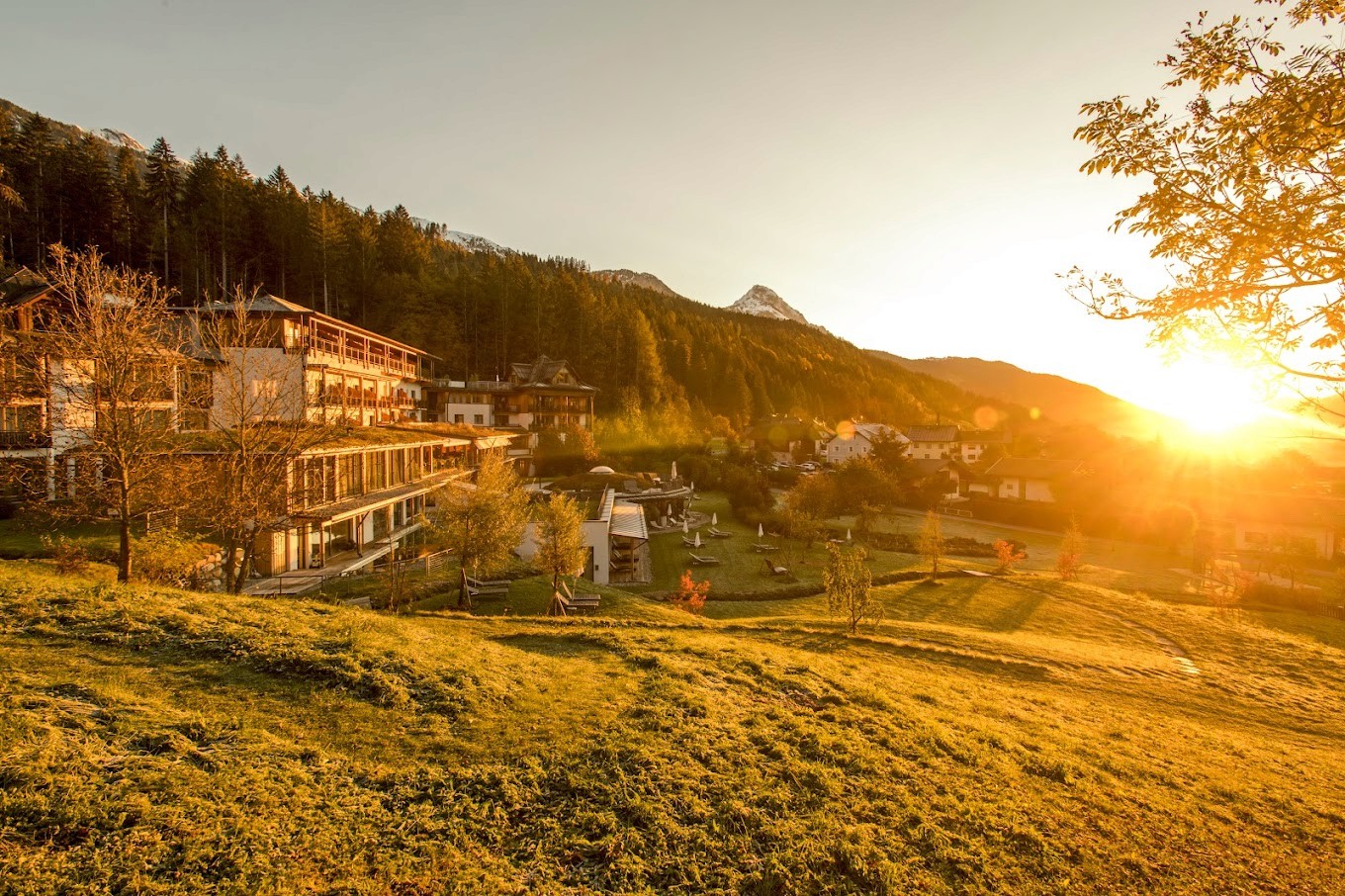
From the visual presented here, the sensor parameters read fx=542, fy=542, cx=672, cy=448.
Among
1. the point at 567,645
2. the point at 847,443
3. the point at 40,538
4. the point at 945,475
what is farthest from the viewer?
the point at 847,443

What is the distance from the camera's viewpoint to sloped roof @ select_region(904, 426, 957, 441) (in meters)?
88.8

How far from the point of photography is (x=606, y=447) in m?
66.2

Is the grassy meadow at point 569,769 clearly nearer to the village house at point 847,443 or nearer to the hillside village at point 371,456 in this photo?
the hillside village at point 371,456

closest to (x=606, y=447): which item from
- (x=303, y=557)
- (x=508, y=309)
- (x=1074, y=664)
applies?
(x=508, y=309)

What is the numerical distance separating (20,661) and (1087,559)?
52.9 metres

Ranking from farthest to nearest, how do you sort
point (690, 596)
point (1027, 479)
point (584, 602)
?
point (1027, 479) → point (690, 596) → point (584, 602)

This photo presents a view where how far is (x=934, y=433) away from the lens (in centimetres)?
8994

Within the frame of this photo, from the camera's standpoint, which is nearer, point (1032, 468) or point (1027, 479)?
point (1027, 479)

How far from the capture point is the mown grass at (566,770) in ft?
15.6

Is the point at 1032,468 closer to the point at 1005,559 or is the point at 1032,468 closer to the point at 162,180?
the point at 1005,559

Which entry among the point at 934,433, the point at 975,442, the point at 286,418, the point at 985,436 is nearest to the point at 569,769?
the point at 286,418

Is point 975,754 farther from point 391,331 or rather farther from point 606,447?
point 391,331

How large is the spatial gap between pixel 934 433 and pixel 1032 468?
31784 millimetres

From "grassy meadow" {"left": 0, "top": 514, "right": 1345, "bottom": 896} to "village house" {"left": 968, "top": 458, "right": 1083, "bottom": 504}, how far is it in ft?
159
